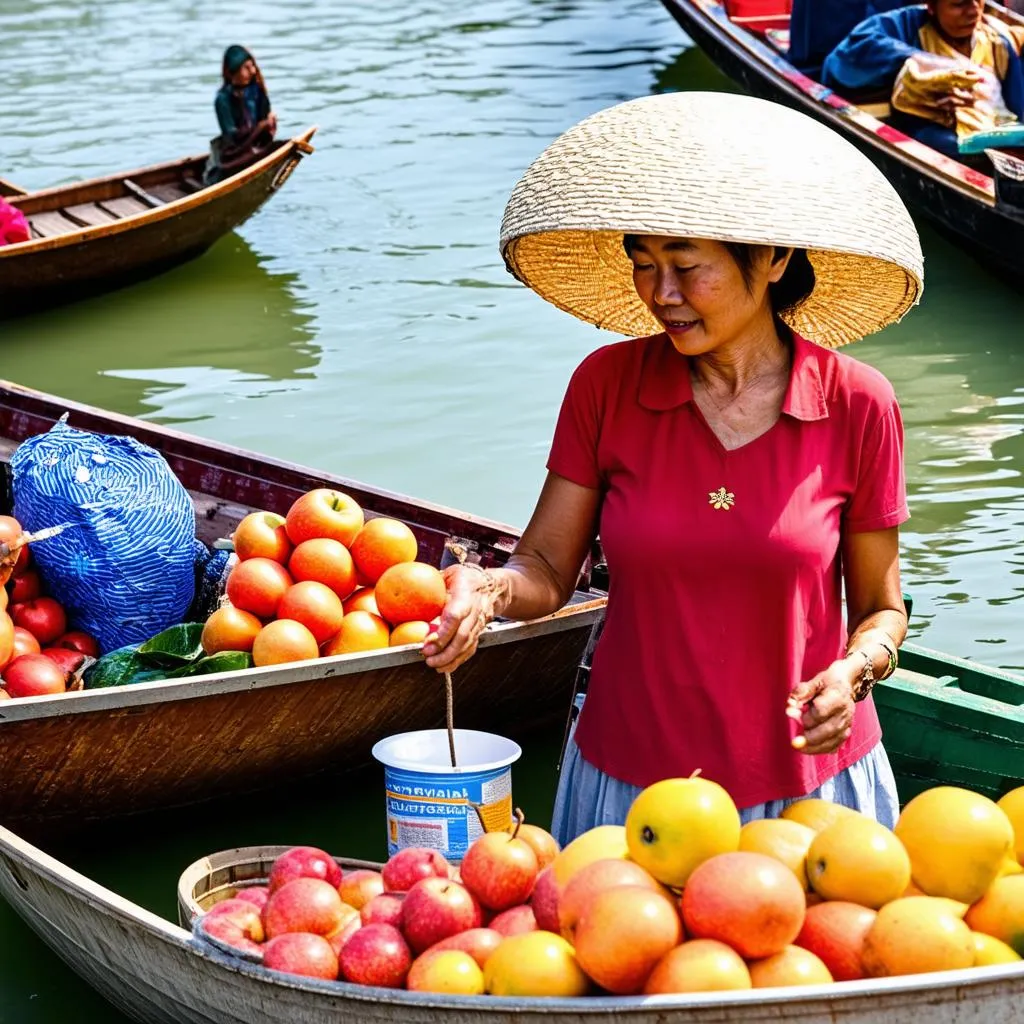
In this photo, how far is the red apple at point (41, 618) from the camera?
13.0 ft

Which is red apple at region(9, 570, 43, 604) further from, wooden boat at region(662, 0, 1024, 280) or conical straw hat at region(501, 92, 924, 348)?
A: wooden boat at region(662, 0, 1024, 280)

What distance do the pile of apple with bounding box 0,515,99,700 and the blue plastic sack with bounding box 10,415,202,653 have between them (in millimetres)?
41

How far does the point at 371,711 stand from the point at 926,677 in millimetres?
1258

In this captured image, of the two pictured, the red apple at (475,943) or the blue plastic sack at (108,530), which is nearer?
the red apple at (475,943)

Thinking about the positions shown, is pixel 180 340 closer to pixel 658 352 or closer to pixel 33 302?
pixel 33 302

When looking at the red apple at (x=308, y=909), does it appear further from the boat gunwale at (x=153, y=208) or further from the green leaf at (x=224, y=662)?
the boat gunwale at (x=153, y=208)

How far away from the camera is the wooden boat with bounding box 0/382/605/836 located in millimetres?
3393

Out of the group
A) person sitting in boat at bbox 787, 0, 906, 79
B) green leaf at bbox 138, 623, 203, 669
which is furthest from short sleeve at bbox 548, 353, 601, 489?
person sitting in boat at bbox 787, 0, 906, 79

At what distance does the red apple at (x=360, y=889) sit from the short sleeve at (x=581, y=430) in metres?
0.64

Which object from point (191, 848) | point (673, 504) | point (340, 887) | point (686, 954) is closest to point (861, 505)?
point (673, 504)

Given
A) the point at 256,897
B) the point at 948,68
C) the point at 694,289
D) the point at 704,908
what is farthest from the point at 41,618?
the point at 948,68

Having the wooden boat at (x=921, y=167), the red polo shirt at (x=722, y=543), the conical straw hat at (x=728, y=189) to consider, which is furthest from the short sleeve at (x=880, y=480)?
the wooden boat at (x=921, y=167)

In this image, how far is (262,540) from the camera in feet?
12.3

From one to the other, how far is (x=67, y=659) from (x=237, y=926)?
6.05ft
